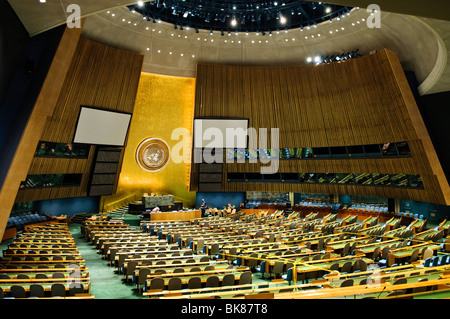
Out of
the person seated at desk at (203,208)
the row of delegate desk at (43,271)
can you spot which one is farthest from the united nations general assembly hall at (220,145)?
the person seated at desk at (203,208)

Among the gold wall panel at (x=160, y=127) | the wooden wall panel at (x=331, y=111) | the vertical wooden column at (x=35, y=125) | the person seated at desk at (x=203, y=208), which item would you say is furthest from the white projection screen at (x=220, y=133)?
the vertical wooden column at (x=35, y=125)

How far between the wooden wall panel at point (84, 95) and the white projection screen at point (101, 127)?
0.36 m

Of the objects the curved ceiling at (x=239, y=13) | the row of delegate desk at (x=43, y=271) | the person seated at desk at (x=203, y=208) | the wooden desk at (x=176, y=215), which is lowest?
the row of delegate desk at (x=43, y=271)

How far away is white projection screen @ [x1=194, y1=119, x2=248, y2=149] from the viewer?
21.9m

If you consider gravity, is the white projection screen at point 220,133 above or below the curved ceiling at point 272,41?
below

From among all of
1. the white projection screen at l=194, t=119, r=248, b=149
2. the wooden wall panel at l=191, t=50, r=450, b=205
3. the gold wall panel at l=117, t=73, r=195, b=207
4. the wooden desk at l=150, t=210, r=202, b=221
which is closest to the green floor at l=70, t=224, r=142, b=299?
the wooden desk at l=150, t=210, r=202, b=221

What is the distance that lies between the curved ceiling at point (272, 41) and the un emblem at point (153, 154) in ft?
17.6

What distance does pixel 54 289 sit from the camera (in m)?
6.02

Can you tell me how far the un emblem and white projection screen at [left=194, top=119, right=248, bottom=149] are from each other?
3635 millimetres

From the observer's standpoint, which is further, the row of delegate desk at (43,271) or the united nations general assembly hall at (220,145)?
the united nations general assembly hall at (220,145)

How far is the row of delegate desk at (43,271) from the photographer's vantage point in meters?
5.93

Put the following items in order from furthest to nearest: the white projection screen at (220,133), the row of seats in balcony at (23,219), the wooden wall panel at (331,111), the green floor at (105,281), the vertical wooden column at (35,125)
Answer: the white projection screen at (220,133), the row of seats in balcony at (23,219), the wooden wall panel at (331,111), the vertical wooden column at (35,125), the green floor at (105,281)

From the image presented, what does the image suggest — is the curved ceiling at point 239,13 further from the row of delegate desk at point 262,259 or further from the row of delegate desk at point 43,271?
the row of delegate desk at point 43,271

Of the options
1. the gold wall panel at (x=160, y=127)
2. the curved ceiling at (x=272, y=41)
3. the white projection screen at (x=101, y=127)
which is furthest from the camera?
the gold wall panel at (x=160, y=127)
